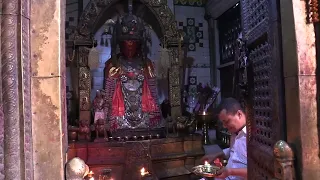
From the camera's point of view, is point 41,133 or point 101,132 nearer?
point 41,133

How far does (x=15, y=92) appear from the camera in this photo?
1408 mm

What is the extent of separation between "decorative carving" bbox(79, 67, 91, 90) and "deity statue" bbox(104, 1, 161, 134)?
0.44 m

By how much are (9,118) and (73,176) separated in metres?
0.43

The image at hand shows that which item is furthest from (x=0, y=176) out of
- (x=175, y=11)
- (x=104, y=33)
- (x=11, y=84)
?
(x=175, y=11)

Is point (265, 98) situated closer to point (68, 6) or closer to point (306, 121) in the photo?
point (306, 121)

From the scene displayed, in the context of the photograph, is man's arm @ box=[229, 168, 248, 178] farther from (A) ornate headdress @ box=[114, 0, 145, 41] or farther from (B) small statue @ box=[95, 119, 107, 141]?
(A) ornate headdress @ box=[114, 0, 145, 41]

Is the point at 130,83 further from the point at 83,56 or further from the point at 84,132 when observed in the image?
the point at 84,132

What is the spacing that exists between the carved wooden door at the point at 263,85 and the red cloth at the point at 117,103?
13.1 ft

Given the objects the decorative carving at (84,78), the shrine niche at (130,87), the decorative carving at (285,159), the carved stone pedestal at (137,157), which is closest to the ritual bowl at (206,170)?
the decorative carving at (285,159)

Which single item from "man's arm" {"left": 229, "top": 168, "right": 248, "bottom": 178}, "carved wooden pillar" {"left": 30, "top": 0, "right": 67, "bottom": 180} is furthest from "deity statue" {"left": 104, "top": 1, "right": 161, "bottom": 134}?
"carved wooden pillar" {"left": 30, "top": 0, "right": 67, "bottom": 180}

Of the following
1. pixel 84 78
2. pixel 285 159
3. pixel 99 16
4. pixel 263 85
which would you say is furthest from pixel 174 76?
pixel 285 159

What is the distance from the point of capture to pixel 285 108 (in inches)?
69.2

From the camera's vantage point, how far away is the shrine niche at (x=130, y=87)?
16.9ft

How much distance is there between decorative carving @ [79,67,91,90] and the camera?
579 centimetres
